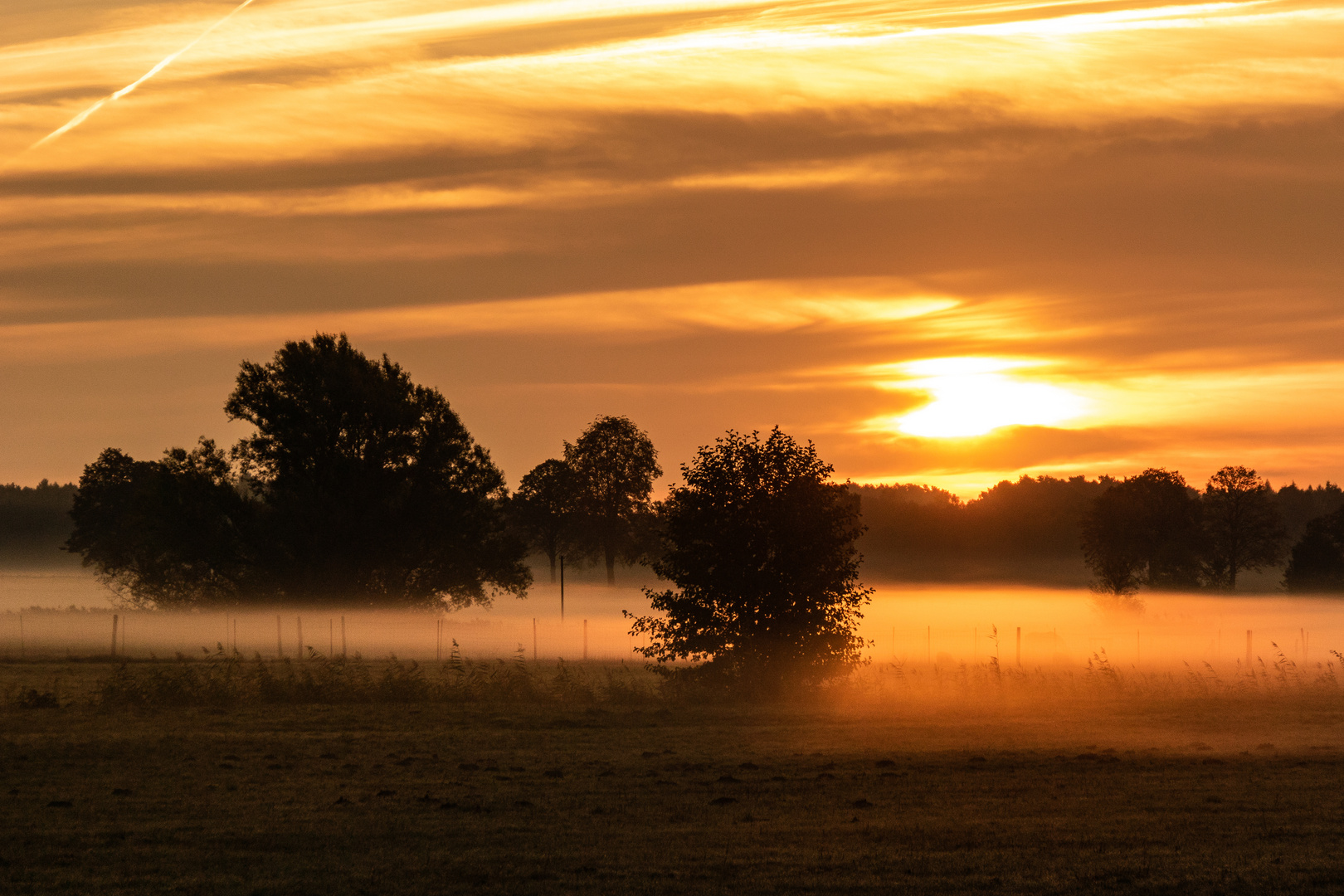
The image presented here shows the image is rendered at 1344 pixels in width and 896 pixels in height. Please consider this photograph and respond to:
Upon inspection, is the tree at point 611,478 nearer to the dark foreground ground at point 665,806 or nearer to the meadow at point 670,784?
the meadow at point 670,784

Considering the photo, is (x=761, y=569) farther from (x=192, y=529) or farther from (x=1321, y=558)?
(x=1321, y=558)

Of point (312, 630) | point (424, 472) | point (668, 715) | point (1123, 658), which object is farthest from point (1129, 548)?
point (668, 715)

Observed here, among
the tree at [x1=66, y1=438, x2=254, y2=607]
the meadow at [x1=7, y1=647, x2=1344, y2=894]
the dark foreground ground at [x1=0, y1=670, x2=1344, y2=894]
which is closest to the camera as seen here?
the dark foreground ground at [x1=0, y1=670, x2=1344, y2=894]

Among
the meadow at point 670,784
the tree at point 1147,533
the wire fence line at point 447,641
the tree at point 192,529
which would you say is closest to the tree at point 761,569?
the meadow at point 670,784

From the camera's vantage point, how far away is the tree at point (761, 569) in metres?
44.3

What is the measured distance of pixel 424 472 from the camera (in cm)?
8344

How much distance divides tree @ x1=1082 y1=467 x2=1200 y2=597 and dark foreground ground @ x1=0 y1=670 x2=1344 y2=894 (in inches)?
3642

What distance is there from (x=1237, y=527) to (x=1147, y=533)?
10280 mm

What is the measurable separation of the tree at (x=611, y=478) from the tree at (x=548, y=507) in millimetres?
1244

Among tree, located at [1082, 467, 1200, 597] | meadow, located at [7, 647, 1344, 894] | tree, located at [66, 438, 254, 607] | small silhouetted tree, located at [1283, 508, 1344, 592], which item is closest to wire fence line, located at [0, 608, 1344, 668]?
tree, located at [66, 438, 254, 607]

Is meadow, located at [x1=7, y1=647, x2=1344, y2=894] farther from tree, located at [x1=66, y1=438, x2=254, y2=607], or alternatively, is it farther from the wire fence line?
tree, located at [x1=66, y1=438, x2=254, y2=607]

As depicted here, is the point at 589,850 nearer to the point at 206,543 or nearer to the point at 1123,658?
the point at 1123,658

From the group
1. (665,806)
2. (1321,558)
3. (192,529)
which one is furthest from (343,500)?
(1321,558)

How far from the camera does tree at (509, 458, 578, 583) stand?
133375mm
